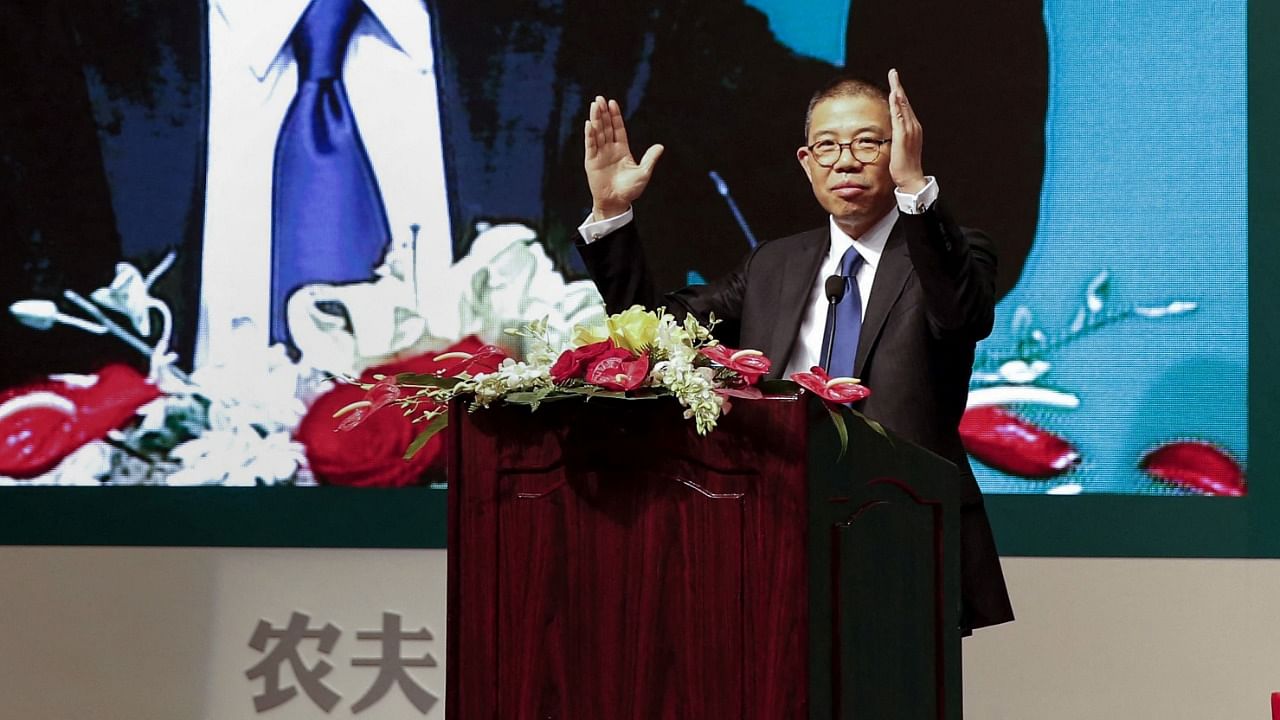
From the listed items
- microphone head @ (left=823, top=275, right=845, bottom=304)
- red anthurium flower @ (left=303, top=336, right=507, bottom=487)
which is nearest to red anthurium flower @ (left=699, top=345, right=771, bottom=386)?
microphone head @ (left=823, top=275, right=845, bottom=304)

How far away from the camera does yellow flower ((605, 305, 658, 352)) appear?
1565 mm

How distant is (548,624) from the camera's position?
1.53 meters

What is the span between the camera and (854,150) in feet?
8.35

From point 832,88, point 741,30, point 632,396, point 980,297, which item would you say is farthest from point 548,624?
point 741,30

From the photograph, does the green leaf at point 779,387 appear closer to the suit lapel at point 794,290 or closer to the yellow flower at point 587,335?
the yellow flower at point 587,335

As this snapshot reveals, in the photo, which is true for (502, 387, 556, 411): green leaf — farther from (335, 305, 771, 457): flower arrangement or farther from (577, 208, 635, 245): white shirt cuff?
(577, 208, 635, 245): white shirt cuff

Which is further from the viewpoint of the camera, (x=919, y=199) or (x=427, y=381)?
(x=919, y=199)

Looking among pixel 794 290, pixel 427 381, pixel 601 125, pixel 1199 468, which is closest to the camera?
pixel 427 381

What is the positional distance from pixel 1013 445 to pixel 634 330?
2.33m

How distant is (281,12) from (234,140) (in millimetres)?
384

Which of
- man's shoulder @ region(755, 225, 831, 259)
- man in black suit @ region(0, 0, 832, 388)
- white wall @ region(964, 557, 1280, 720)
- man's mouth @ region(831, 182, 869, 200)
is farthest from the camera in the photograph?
man in black suit @ region(0, 0, 832, 388)

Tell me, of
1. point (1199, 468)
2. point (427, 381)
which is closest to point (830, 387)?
point (427, 381)

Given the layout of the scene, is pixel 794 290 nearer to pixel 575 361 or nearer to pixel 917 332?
pixel 917 332

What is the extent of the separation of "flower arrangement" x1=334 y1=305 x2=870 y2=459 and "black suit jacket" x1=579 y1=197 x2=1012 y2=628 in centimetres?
75
